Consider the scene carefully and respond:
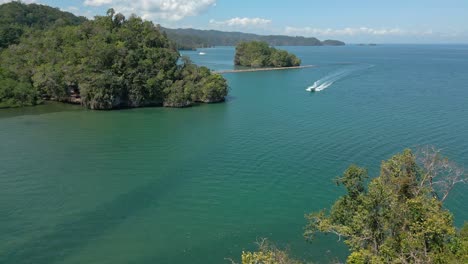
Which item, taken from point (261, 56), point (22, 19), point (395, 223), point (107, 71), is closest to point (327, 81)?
point (261, 56)

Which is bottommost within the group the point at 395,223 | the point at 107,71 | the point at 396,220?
the point at 395,223

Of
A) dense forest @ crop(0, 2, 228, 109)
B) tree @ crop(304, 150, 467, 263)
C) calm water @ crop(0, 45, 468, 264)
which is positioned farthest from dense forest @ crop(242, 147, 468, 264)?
dense forest @ crop(0, 2, 228, 109)

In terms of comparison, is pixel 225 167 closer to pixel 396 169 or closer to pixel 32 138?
pixel 396 169

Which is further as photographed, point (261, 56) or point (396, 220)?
point (261, 56)

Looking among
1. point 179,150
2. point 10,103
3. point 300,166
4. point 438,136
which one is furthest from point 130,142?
point 438,136

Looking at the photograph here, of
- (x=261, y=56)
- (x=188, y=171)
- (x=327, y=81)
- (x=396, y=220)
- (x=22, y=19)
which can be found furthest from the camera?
(x=261, y=56)

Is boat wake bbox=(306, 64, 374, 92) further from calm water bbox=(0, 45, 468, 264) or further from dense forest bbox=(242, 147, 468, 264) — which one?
dense forest bbox=(242, 147, 468, 264)

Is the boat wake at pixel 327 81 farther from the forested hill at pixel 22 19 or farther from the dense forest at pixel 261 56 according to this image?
the forested hill at pixel 22 19

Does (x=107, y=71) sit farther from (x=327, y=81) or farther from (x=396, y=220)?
(x=327, y=81)
